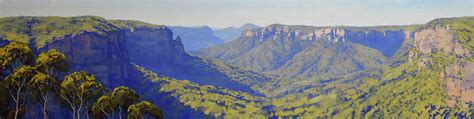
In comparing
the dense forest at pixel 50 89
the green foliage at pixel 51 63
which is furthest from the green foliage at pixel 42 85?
the green foliage at pixel 51 63

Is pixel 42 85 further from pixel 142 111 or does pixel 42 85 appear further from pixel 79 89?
pixel 142 111

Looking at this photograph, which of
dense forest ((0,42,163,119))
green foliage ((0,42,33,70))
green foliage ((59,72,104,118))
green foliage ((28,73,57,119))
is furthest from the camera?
green foliage ((59,72,104,118))

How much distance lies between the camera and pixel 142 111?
7025cm

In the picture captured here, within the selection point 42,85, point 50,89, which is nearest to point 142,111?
point 50,89

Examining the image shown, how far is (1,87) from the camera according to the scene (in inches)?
2697

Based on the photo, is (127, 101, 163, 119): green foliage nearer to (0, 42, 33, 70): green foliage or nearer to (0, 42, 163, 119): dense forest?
(0, 42, 163, 119): dense forest

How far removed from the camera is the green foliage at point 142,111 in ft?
226

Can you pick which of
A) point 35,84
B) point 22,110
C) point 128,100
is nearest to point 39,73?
point 35,84

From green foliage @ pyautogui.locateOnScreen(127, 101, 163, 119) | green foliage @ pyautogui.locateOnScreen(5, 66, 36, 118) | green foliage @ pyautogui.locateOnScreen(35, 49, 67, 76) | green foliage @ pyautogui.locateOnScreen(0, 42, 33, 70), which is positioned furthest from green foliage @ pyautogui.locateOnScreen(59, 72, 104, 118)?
green foliage @ pyautogui.locateOnScreen(127, 101, 163, 119)

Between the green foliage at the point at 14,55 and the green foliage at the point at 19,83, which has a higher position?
the green foliage at the point at 14,55

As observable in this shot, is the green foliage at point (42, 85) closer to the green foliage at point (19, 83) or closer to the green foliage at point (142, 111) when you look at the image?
the green foliage at point (19, 83)

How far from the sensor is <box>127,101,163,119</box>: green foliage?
69019 mm

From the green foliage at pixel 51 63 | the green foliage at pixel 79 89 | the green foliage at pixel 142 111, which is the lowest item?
the green foliage at pixel 142 111

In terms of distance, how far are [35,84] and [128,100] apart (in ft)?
40.3
